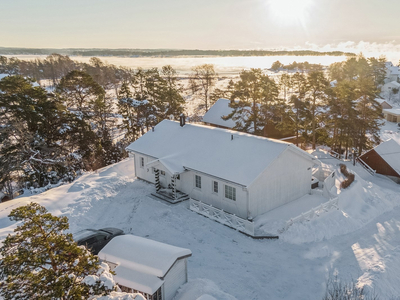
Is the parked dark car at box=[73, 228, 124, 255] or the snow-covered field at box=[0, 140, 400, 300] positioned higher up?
the parked dark car at box=[73, 228, 124, 255]

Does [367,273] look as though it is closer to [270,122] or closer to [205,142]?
[205,142]

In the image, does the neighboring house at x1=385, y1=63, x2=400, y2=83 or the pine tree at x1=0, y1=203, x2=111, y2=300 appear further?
the neighboring house at x1=385, y1=63, x2=400, y2=83

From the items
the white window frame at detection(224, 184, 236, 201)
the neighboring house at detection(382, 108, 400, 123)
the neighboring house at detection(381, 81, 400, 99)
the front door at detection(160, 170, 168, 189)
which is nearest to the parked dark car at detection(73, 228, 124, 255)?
the white window frame at detection(224, 184, 236, 201)

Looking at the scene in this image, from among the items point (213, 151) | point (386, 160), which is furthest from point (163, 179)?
point (386, 160)

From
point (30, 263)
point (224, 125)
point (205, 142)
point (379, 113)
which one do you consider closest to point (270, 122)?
point (224, 125)

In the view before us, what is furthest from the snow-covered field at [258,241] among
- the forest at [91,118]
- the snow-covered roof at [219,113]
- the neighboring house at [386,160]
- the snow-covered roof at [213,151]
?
the snow-covered roof at [219,113]

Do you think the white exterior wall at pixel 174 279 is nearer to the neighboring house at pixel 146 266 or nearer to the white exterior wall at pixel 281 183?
the neighboring house at pixel 146 266

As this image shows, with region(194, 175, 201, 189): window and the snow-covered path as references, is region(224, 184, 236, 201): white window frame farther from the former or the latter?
region(194, 175, 201, 189): window

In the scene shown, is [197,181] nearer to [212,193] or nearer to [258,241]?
[212,193]
